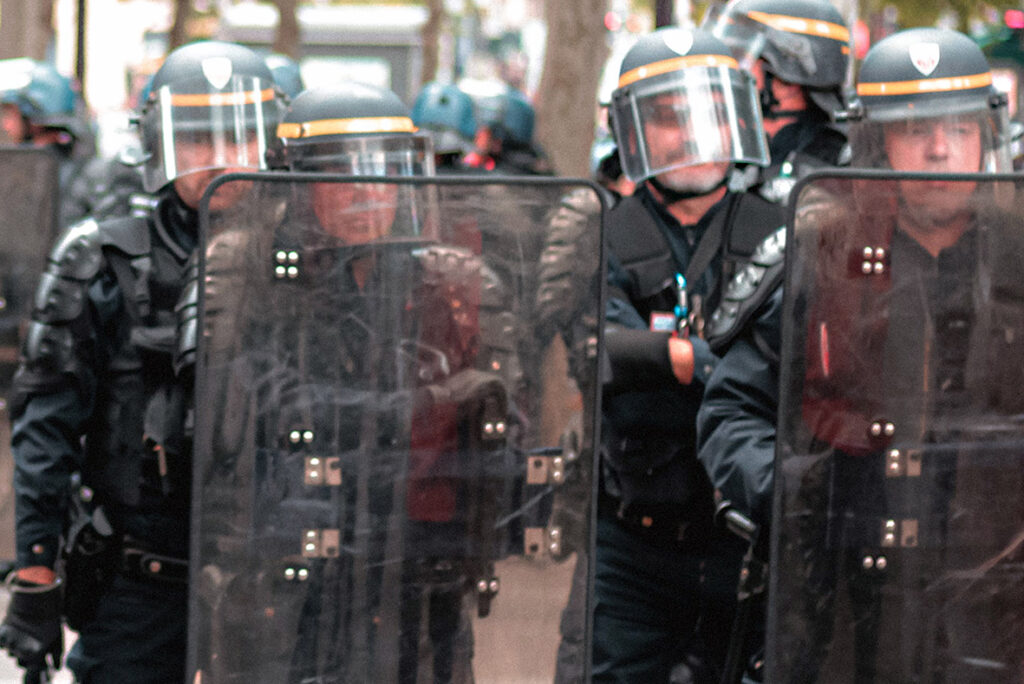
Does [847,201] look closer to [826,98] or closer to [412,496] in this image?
[412,496]

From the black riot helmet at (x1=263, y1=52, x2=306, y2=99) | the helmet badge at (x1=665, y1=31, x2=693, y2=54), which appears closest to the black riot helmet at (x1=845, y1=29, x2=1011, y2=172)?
the helmet badge at (x1=665, y1=31, x2=693, y2=54)

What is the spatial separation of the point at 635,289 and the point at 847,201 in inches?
50.0

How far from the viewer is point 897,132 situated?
130 inches

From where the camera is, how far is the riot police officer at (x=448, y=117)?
8.77 meters

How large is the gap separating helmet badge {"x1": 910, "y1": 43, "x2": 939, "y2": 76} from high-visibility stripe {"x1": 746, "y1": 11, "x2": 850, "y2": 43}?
1582 millimetres

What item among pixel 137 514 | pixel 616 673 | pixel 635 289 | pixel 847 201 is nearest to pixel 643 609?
pixel 616 673

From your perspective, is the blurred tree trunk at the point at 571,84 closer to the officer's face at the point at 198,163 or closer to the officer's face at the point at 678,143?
the officer's face at the point at 678,143

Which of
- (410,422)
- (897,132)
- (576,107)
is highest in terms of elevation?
(576,107)

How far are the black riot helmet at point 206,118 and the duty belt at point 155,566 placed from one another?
0.87m

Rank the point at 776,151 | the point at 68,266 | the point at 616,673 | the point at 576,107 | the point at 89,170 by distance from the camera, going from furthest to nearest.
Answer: the point at 576,107
the point at 89,170
the point at 776,151
the point at 616,673
the point at 68,266

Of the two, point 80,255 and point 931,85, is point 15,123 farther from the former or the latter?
point 931,85

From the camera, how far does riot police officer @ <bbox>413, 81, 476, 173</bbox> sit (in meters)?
8.77

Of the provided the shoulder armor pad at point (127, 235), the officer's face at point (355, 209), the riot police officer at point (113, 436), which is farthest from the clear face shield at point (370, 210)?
the shoulder armor pad at point (127, 235)

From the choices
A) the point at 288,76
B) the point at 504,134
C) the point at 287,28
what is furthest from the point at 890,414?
the point at 287,28
